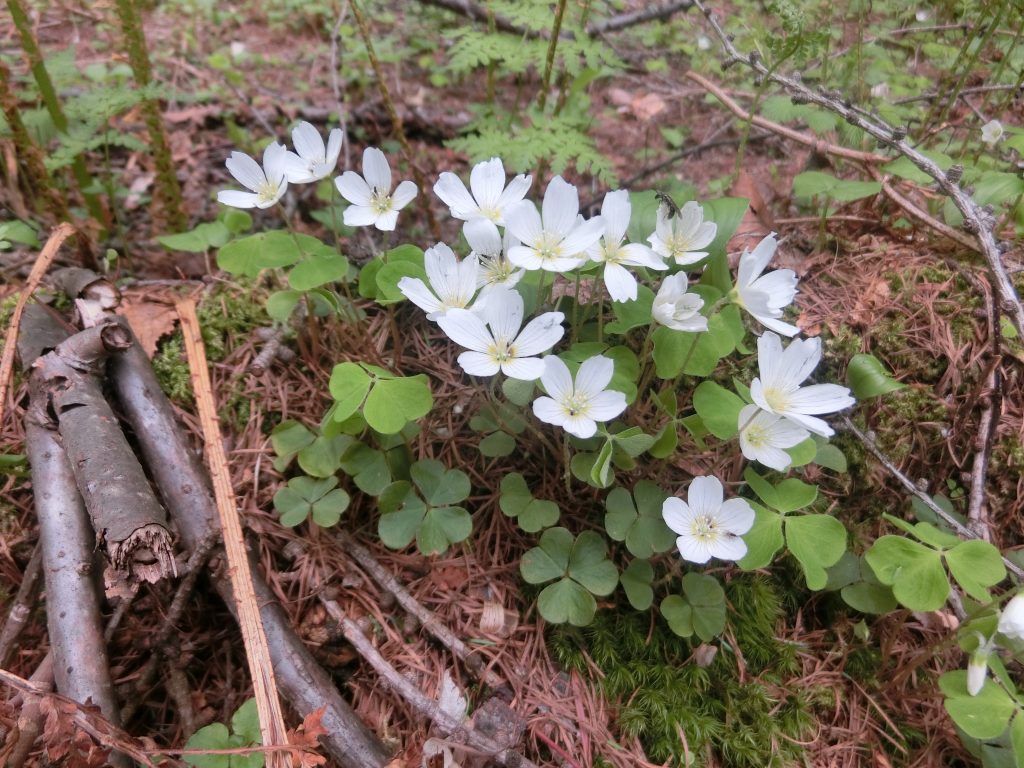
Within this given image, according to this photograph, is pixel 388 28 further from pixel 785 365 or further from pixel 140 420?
pixel 785 365

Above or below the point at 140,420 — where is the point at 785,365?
above

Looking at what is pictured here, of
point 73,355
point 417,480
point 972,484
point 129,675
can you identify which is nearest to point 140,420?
point 73,355

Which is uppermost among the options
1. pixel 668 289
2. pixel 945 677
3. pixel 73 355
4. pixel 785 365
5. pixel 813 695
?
pixel 668 289

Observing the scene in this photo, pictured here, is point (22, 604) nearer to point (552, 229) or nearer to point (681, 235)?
point (552, 229)

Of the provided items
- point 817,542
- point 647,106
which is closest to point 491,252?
point 817,542

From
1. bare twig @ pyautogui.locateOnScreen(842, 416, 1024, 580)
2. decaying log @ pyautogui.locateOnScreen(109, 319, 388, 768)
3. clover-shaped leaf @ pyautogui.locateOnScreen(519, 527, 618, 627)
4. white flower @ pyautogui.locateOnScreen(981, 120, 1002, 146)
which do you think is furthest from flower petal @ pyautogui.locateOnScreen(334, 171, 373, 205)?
white flower @ pyautogui.locateOnScreen(981, 120, 1002, 146)

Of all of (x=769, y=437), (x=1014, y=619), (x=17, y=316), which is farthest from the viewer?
(x=17, y=316)

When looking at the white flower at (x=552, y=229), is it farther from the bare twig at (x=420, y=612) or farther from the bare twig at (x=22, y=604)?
the bare twig at (x=22, y=604)
